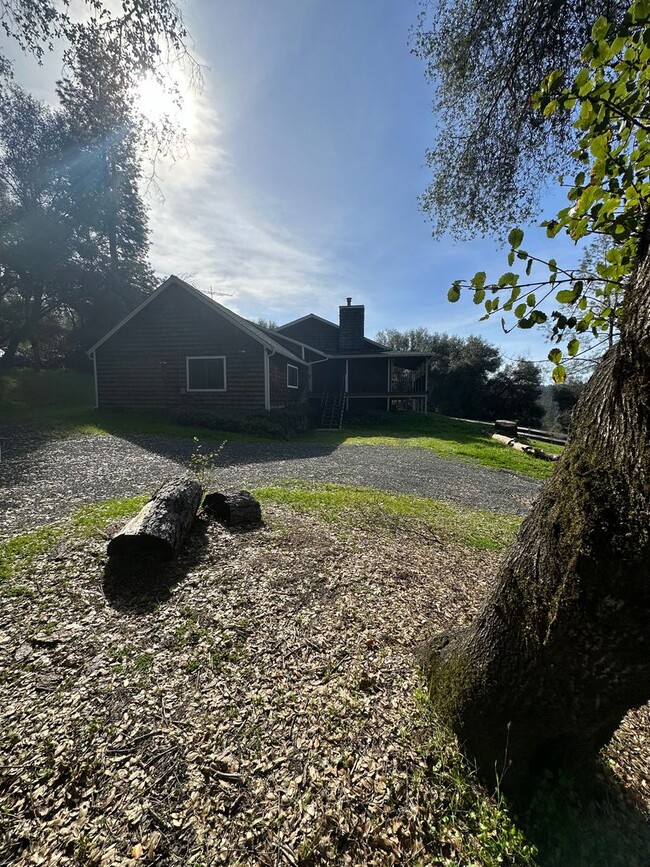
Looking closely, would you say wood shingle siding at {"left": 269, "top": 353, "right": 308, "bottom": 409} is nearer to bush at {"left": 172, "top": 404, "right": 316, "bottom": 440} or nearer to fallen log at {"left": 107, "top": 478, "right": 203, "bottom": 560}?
bush at {"left": 172, "top": 404, "right": 316, "bottom": 440}

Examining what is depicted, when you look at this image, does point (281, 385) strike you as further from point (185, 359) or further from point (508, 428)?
point (508, 428)

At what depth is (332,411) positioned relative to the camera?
62.8 feet

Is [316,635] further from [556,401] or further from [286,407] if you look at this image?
[556,401]

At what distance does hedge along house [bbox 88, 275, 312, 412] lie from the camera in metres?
13.8

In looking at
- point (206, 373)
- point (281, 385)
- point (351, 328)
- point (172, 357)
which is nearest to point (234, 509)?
point (206, 373)

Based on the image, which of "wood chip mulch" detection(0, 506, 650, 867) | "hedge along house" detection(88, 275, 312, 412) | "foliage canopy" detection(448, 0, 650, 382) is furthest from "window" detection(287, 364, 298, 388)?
"foliage canopy" detection(448, 0, 650, 382)

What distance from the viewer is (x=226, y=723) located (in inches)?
77.2

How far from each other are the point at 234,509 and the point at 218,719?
249 centimetres

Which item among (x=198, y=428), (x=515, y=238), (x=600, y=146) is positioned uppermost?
(x=600, y=146)

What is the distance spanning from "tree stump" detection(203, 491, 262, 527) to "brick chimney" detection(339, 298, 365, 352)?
59.9ft

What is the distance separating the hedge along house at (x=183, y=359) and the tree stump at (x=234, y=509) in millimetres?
9544

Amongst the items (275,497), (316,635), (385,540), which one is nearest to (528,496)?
(385,540)

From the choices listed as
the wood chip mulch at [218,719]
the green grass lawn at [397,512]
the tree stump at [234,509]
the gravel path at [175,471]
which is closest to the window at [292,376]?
the gravel path at [175,471]

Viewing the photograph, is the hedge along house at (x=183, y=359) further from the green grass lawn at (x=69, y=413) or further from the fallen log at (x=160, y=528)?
the fallen log at (x=160, y=528)
